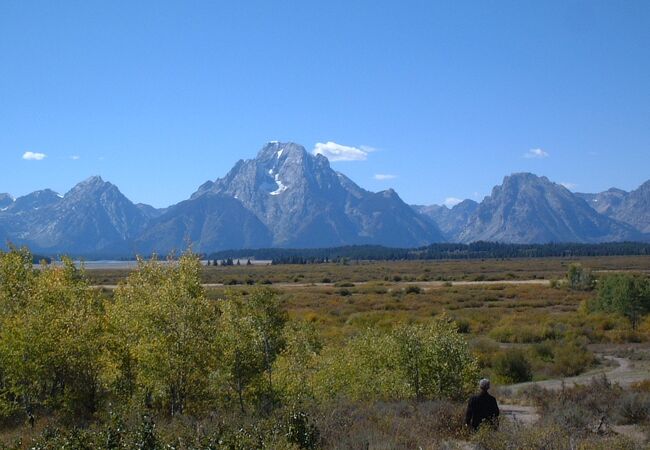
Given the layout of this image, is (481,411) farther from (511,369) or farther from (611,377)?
(511,369)

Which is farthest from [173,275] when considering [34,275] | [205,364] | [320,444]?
[320,444]

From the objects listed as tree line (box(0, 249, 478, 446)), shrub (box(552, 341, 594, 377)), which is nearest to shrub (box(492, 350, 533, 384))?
shrub (box(552, 341, 594, 377))

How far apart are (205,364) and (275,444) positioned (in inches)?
253

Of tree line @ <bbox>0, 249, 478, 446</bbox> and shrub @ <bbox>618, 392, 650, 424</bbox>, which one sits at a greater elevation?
tree line @ <bbox>0, 249, 478, 446</bbox>

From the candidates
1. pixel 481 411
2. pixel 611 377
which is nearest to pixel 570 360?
pixel 611 377

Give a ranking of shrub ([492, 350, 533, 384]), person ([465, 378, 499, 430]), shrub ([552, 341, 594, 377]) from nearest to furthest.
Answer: person ([465, 378, 499, 430]), shrub ([492, 350, 533, 384]), shrub ([552, 341, 594, 377])

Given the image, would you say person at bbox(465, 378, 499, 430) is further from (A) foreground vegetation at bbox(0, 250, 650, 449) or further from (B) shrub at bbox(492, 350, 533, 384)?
(B) shrub at bbox(492, 350, 533, 384)

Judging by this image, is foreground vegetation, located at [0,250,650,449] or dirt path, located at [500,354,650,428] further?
dirt path, located at [500,354,650,428]

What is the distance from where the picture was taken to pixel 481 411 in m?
13.1

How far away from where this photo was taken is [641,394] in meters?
18.4

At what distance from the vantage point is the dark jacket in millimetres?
13086

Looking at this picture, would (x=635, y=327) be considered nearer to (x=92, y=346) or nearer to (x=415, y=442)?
(x=415, y=442)

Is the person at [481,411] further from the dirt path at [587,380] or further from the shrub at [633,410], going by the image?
the shrub at [633,410]

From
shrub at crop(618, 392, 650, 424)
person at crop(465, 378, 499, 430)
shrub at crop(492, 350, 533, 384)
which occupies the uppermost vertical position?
person at crop(465, 378, 499, 430)
